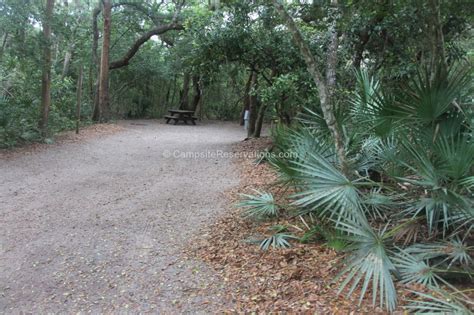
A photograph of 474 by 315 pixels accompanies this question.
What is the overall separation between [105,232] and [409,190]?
3.54 metres

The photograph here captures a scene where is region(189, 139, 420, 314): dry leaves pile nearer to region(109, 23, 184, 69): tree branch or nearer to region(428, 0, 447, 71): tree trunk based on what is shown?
region(428, 0, 447, 71): tree trunk

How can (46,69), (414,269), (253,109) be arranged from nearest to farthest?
(414,269), (46,69), (253,109)

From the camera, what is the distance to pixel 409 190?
144 inches

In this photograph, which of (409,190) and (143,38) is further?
(143,38)

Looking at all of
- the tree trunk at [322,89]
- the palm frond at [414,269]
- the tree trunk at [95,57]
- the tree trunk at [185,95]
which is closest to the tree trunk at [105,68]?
the tree trunk at [95,57]

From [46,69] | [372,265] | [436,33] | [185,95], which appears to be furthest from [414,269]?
Answer: [185,95]

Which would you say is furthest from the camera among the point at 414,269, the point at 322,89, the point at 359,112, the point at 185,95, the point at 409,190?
the point at 185,95

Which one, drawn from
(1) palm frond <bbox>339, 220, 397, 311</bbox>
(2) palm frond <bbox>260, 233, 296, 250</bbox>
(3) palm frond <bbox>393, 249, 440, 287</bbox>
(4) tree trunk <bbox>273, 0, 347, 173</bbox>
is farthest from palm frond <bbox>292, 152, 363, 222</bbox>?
(2) palm frond <bbox>260, 233, 296, 250</bbox>

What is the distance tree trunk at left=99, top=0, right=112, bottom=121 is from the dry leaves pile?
12.8 m

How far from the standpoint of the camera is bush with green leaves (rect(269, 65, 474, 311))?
2836 mm

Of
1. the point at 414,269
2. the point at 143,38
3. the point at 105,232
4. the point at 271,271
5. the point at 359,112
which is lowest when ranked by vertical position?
the point at 105,232

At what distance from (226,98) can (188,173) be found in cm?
1667

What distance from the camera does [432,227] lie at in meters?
3.31

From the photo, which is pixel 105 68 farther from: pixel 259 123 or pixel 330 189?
pixel 330 189
